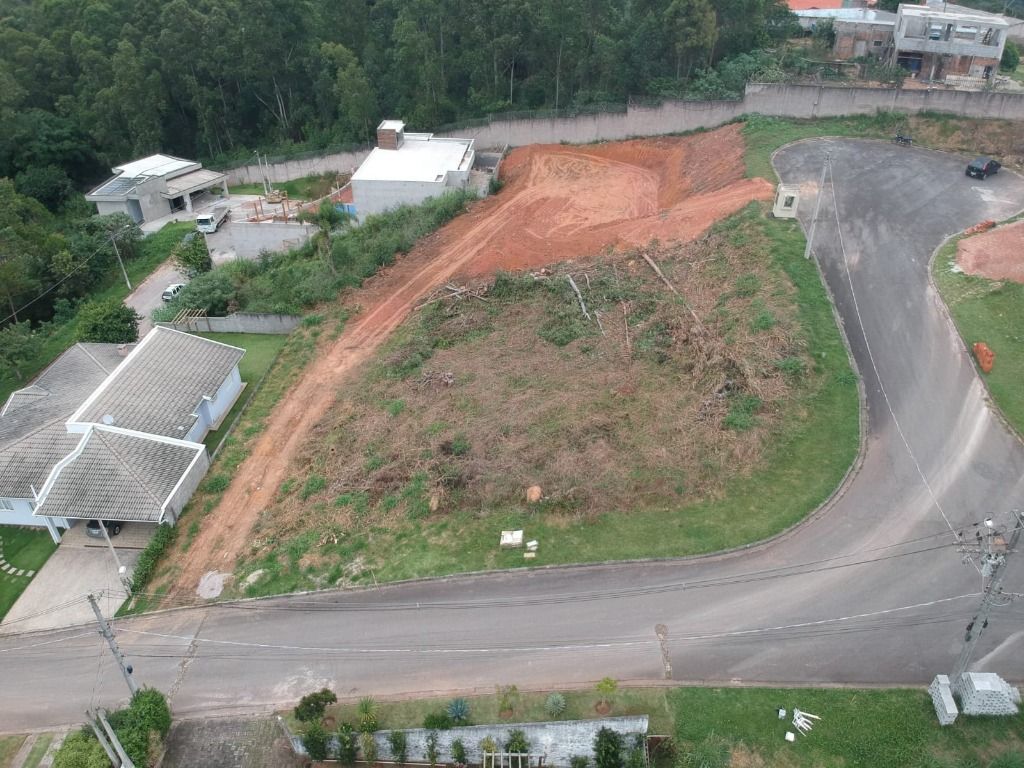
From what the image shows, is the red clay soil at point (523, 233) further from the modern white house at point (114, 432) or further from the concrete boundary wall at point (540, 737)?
the concrete boundary wall at point (540, 737)

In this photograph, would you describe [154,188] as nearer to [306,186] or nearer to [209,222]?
[209,222]

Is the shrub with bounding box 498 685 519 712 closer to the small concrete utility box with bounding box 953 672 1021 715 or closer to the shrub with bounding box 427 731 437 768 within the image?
the shrub with bounding box 427 731 437 768

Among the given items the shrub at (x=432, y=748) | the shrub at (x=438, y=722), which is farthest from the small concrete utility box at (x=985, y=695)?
the shrub at (x=432, y=748)

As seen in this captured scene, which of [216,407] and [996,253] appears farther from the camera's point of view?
[996,253]

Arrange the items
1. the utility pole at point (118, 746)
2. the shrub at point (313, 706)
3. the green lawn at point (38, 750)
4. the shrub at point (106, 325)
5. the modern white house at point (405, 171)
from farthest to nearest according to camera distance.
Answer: the modern white house at point (405, 171) < the shrub at point (106, 325) < the green lawn at point (38, 750) < the shrub at point (313, 706) < the utility pole at point (118, 746)

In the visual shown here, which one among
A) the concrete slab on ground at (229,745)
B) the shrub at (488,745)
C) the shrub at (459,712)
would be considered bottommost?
the concrete slab on ground at (229,745)

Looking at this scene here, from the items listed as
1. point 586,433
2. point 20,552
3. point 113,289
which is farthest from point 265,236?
point 586,433

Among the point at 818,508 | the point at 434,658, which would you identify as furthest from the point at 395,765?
the point at 818,508
